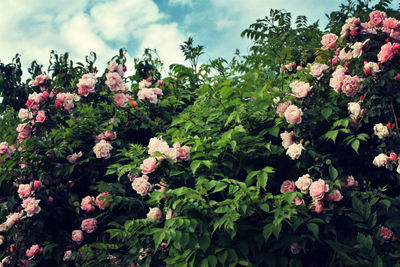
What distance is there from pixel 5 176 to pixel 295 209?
3315 millimetres

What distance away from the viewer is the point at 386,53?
12.0 feet

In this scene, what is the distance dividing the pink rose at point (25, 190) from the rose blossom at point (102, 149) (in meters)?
0.80

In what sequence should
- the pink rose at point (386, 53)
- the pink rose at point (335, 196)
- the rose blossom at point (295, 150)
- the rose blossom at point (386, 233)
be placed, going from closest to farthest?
1. the rose blossom at point (386, 233)
2. the pink rose at point (335, 196)
3. the rose blossom at point (295, 150)
4. the pink rose at point (386, 53)

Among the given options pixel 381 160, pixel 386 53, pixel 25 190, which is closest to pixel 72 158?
pixel 25 190

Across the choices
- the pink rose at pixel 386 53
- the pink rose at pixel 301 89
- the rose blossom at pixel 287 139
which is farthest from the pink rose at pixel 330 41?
the rose blossom at pixel 287 139

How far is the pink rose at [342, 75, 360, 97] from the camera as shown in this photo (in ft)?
12.0

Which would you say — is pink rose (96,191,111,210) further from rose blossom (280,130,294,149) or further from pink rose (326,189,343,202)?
pink rose (326,189,343,202)

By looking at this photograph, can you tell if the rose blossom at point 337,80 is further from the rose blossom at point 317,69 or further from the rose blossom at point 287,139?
the rose blossom at point 287,139

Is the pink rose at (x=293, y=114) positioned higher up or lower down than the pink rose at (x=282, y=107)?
lower down

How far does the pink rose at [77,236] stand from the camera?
4.17m

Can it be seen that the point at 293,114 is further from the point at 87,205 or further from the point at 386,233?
the point at 87,205

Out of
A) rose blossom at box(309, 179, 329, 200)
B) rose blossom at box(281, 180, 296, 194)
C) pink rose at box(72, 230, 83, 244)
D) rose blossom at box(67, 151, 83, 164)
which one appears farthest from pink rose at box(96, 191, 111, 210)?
rose blossom at box(309, 179, 329, 200)

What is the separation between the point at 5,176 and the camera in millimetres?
4461

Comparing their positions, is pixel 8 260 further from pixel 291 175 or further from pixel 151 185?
pixel 291 175
